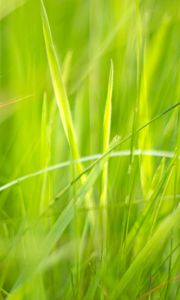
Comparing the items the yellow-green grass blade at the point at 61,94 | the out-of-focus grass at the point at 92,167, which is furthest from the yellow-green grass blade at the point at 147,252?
the yellow-green grass blade at the point at 61,94

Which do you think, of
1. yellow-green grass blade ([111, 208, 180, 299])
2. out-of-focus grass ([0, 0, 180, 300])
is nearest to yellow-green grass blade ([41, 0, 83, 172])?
out-of-focus grass ([0, 0, 180, 300])

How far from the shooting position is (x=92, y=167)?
580 mm

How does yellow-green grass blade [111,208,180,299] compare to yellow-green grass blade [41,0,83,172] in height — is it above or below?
below

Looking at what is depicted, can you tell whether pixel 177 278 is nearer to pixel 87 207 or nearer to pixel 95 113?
pixel 87 207

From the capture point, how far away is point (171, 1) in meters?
1.04

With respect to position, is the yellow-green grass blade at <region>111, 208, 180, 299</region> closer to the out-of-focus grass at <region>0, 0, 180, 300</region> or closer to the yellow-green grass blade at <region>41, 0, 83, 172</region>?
the out-of-focus grass at <region>0, 0, 180, 300</region>

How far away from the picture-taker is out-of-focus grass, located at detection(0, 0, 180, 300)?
Answer: 579mm

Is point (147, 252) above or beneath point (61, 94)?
beneath

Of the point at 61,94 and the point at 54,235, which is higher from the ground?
the point at 61,94

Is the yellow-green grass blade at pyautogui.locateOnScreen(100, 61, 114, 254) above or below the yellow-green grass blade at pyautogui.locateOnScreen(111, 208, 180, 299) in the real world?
above

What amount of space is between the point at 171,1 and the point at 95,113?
39 cm

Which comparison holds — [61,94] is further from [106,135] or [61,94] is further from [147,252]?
[147,252]

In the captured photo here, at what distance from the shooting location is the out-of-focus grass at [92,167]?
579mm

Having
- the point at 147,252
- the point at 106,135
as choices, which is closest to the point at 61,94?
the point at 106,135
